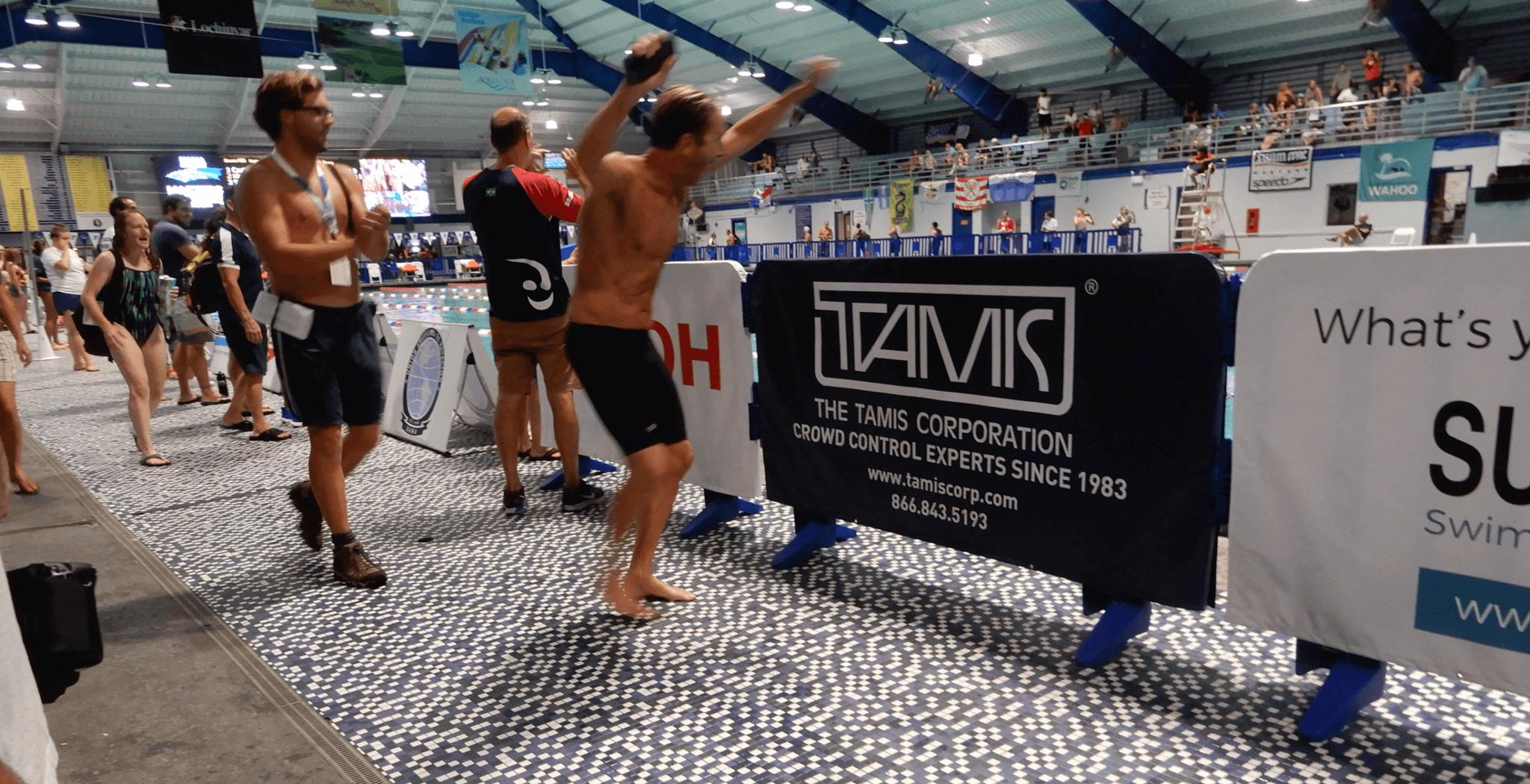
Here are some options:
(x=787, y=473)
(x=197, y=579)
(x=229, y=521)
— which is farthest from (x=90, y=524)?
(x=787, y=473)

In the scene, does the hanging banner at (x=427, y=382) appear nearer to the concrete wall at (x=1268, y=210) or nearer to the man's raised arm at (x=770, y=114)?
the man's raised arm at (x=770, y=114)

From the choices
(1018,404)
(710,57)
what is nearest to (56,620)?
(1018,404)

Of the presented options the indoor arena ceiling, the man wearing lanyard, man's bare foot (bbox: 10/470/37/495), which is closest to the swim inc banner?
the indoor arena ceiling

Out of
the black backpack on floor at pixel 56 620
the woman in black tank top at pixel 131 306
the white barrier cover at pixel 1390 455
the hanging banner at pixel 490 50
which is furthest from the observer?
the hanging banner at pixel 490 50

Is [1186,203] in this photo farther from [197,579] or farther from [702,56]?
[197,579]

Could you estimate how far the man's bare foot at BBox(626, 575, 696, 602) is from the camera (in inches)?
103

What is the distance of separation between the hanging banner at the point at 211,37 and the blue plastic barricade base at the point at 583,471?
9377mm

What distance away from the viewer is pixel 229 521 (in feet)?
12.9

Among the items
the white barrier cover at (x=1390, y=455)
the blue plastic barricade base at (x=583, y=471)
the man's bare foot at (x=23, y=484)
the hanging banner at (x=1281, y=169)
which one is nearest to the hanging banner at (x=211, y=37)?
the man's bare foot at (x=23, y=484)

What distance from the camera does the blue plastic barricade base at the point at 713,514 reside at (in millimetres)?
3531

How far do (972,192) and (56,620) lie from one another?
2611cm

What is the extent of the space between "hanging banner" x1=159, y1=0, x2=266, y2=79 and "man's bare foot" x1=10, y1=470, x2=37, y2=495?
828cm

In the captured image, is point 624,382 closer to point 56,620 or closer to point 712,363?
point 712,363

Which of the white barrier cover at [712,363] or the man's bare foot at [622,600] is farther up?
the white barrier cover at [712,363]
